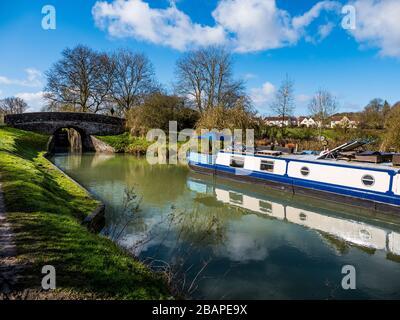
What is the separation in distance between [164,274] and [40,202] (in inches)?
156

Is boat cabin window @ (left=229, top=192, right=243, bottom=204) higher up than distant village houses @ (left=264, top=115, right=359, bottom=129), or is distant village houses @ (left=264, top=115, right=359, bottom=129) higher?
distant village houses @ (left=264, top=115, right=359, bottom=129)

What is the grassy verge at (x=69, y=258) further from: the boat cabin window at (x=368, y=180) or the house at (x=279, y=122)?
the house at (x=279, y=122)

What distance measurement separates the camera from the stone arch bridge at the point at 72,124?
3041 cm

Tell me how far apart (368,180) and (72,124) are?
28.9 m

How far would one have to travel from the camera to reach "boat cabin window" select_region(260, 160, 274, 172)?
14.4 m

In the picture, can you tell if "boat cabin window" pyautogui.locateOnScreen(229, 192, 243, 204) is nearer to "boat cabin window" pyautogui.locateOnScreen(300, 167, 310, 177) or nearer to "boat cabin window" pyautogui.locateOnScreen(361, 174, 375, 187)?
"boat cabin window" pyautogui.locateOnScreen(300, 167, 310, 177)

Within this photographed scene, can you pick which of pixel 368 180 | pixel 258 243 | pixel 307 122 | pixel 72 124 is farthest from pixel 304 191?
pixel 307 122

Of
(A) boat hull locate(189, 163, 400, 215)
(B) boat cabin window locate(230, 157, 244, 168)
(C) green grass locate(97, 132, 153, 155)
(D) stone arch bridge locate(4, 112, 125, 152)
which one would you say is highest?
(D) stone arch bridge locate(4, 112, 125, 152)

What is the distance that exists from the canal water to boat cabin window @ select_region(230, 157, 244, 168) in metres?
2.40

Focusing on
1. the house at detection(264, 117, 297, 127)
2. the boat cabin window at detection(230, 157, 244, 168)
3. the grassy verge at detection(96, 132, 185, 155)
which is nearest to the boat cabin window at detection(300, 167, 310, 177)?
the boat cabin window at detection(230, 157, 244, 168)

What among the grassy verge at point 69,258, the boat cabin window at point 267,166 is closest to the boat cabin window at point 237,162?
the boat cabin window at point 267,166

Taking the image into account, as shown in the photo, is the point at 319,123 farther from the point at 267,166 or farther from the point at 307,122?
the point at 307,122

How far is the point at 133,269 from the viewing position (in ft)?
16.0
